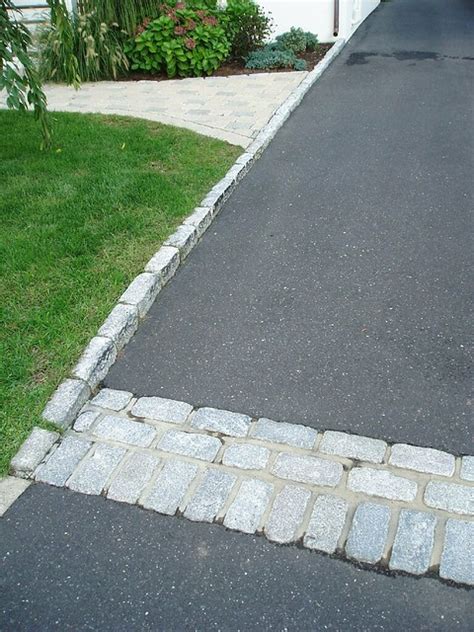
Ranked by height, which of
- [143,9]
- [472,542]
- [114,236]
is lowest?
[472,542]

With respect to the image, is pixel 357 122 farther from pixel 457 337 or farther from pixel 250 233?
pixel 457 337

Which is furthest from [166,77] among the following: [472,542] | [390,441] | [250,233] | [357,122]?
[472,542]

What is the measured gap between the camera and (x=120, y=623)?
Answer: 2.34 m

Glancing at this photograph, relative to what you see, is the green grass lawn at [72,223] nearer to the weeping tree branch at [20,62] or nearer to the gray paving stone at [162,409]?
the gray paving stone at [162,409]

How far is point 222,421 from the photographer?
3.22 meters

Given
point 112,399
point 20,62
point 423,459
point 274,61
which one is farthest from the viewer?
point 274,61

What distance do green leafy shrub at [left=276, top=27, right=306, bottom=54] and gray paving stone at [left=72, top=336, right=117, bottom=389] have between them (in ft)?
27.8

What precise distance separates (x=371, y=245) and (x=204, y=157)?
226 cm

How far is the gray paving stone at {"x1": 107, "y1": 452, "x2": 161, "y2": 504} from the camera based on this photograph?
9.35 feet

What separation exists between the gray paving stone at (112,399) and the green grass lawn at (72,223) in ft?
0.76

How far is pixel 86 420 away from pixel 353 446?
1401mm

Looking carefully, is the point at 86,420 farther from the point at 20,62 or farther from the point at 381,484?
the point at 20,62

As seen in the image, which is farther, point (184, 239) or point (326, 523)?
point (184, 239)

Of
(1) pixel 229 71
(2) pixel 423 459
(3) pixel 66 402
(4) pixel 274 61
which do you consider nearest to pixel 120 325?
(3) pixel 66 402
